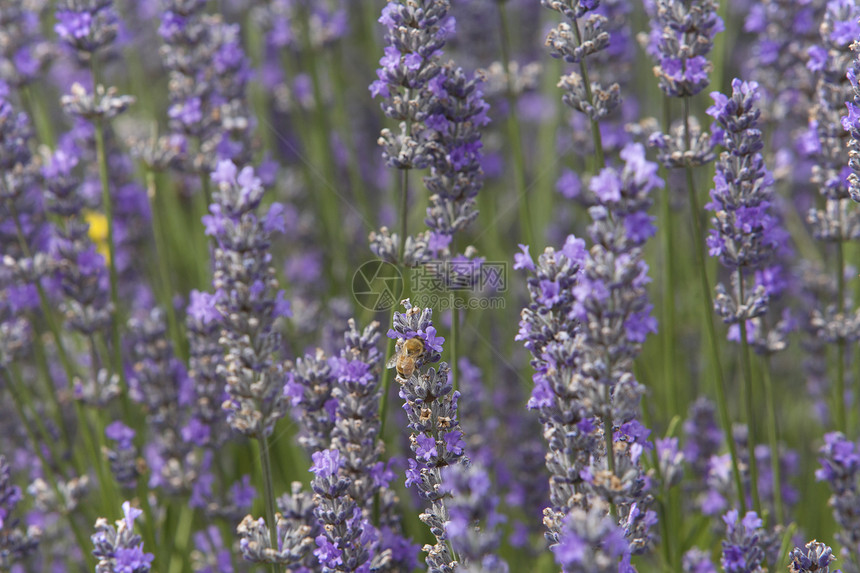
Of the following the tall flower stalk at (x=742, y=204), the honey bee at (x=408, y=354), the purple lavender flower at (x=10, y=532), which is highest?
the tall flower stalk at (x=742, y=204)

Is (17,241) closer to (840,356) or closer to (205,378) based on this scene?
(205,378)

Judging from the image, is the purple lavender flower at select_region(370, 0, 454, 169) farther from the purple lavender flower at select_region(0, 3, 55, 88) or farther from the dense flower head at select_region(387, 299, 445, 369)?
the purple lavender flower at select_region(0, 3, 55, 88)

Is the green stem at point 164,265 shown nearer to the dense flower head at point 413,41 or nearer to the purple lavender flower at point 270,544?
the dense flower head at point 413,41

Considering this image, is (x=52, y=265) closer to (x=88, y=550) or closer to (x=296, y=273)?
(x=88, y=550)

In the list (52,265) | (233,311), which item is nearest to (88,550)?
(52,265)

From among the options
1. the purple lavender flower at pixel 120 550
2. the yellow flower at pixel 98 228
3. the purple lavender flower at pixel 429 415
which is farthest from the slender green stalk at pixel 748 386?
the yellow flower at pixel 98 228

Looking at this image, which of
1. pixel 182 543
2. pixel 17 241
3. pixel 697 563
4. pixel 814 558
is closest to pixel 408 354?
pixel 814 558

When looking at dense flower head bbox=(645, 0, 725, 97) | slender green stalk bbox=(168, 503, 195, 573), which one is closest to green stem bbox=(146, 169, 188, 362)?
slender green stalk bbox=(168, 503, 195, 573)

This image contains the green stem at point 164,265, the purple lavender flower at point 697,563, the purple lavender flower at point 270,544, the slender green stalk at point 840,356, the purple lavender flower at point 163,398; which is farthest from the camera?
the green stem at point 164,265

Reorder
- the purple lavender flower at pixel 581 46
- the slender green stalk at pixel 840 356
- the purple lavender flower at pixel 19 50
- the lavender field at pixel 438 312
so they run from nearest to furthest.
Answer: the lavender field at pixel 438 312, the purple lavender flower at pixel 581 46, the slender green stalk at pixel 840 356, the purple lavender flower at pixel 19 50
